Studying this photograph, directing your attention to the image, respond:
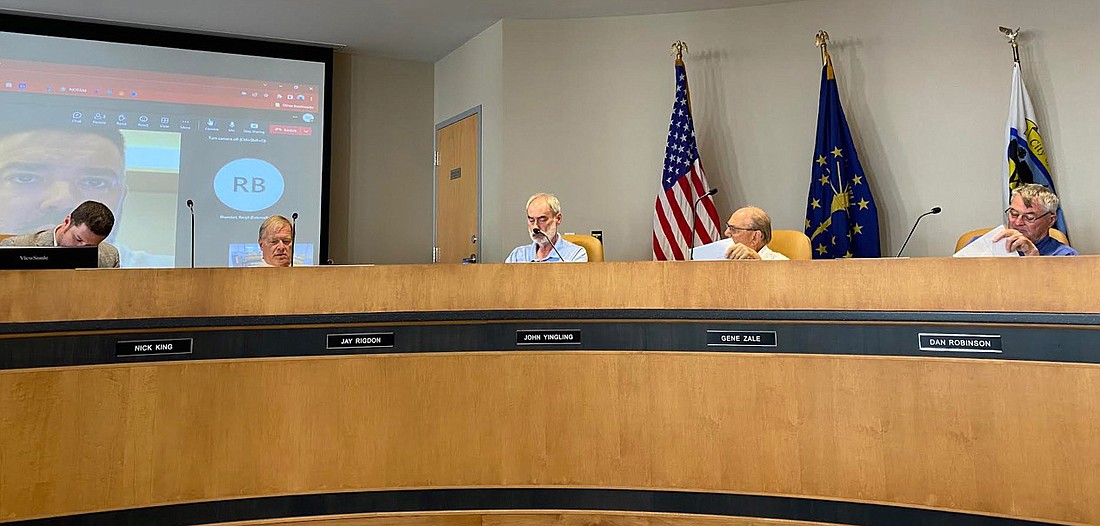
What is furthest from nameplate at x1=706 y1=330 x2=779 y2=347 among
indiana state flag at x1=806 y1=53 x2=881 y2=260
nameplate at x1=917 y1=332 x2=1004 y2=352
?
indiana state flag at x1=806 y1=53 x2=881 y2=260

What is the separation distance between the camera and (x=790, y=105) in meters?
4.64

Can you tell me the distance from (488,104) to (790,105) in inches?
81.3

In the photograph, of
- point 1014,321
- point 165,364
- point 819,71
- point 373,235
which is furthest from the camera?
point 373,235

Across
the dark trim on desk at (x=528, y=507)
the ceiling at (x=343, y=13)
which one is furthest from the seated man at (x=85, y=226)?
the ceiling at (x=343, y=13)

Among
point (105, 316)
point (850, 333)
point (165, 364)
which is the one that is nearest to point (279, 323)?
point (165, 364)

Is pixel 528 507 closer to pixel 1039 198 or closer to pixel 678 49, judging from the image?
pixel 1039 198

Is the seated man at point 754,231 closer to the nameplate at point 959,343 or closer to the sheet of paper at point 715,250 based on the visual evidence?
the sheet of paper at point 715,250

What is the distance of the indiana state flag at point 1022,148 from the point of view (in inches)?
148

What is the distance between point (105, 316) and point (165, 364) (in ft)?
0.63

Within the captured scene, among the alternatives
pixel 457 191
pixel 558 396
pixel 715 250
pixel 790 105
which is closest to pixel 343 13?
pixel 457 191

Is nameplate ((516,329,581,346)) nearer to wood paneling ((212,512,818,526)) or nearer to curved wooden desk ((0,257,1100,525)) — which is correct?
curved wooden desk ((0,257,1100,525))

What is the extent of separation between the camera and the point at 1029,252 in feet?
9.30

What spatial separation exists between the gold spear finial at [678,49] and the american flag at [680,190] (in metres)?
0.06

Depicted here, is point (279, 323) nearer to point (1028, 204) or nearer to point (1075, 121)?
point (1028, 204)
